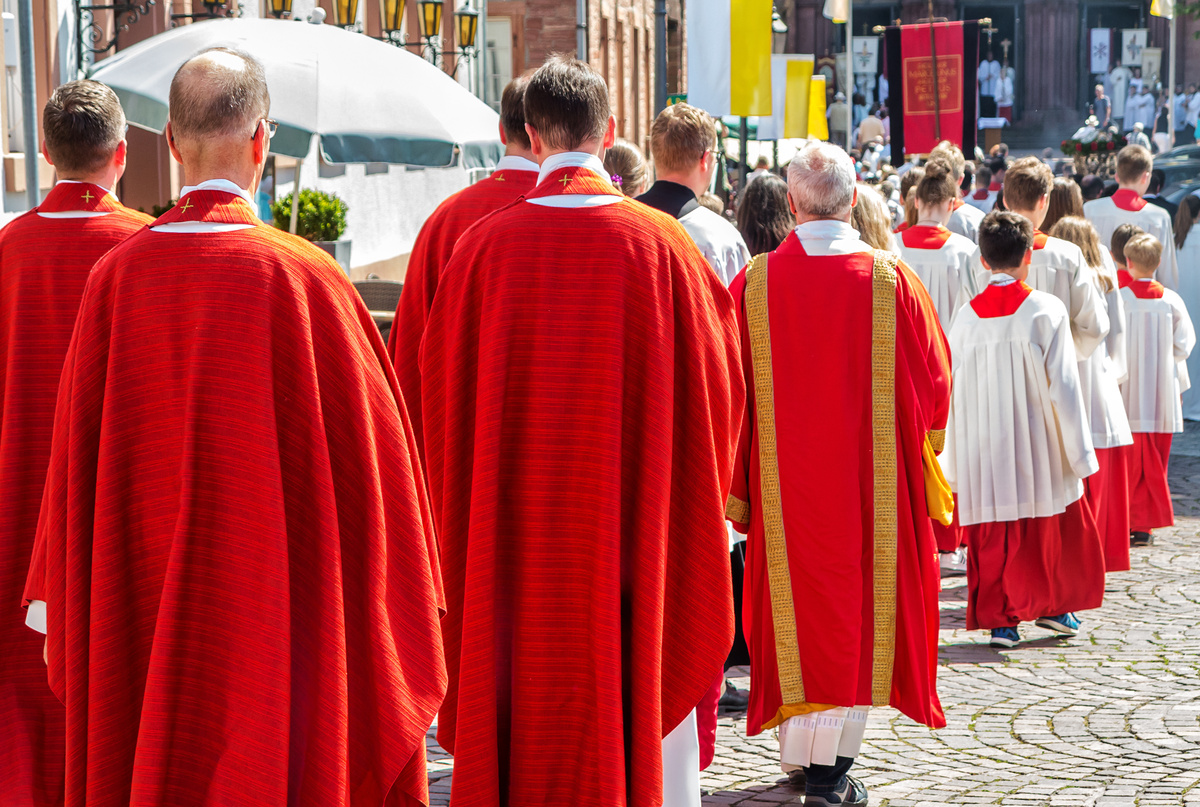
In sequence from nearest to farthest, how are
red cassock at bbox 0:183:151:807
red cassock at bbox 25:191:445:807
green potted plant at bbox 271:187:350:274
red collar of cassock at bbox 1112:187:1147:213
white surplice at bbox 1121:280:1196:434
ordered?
red cassock at bbox 25:191:445:807 < red cassock at bbox 0:183:151:807 < white surplice at bbox 1121:280:1196:434 < red collar of cassock at bbox 1112:187:1147:213 < green potted plant at bbox 271:187:350:274

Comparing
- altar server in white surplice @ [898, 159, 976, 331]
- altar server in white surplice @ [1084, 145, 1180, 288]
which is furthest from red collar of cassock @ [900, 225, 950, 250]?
altar server in white surplice @ [1084, 145, 1180, 288]

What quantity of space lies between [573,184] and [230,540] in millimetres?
1306

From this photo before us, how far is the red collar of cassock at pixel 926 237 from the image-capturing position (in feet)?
28.3

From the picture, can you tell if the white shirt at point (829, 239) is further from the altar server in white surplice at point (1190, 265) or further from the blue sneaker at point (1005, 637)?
the altar server in white surplice at point (1190, 265)

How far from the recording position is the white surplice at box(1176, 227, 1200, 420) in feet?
43.8

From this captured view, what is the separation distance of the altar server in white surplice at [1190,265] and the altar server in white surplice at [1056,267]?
602 cm

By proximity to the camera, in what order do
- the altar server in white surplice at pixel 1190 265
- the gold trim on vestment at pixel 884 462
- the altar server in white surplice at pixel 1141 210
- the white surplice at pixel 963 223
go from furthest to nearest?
the altar server in white surplice at pixel 1190 265 < the altar server in white surplice at pixel 1141 210 < the white surplice at pixel 963 223 < the gold trim on vestment at pixel 884 462

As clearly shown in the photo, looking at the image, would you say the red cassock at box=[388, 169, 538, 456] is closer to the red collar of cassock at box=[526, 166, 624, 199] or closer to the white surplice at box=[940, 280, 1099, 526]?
the red collar of cassock at box=[526, 166, 624, 199]

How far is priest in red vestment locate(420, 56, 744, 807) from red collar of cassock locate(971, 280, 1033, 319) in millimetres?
3041

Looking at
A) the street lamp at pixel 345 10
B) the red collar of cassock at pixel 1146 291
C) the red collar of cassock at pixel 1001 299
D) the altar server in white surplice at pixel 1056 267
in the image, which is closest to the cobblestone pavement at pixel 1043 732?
the altar server in white surplice at pixel 1056 267

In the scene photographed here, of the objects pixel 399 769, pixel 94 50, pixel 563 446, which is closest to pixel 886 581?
pixel 563 446

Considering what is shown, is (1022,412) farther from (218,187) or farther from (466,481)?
(218,187)

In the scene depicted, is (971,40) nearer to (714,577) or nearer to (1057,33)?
(714,577)

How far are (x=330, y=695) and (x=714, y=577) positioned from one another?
116 centimetres
